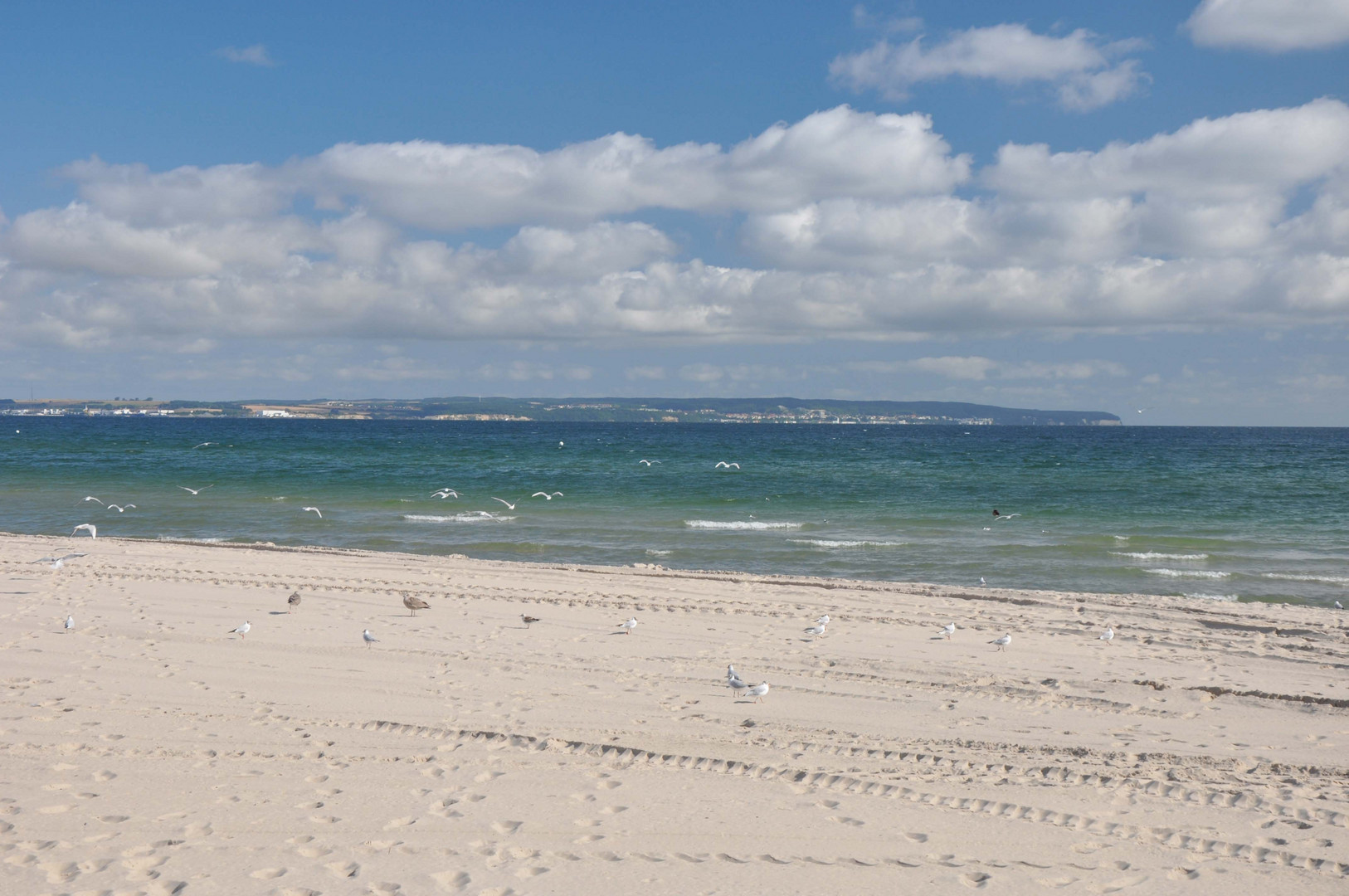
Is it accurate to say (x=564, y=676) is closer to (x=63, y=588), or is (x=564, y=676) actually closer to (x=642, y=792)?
(x=642, y=792)

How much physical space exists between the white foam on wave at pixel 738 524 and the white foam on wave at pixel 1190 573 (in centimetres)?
950

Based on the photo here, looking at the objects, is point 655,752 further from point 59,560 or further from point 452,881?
point 59,560

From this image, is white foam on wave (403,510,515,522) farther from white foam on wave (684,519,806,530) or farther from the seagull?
the seagull

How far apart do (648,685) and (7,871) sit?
5307mm

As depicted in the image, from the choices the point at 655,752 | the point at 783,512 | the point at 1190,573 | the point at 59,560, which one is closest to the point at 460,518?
the point at 783,512

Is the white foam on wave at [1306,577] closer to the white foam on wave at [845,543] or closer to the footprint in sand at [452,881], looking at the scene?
the white foam on wave at [845,543]

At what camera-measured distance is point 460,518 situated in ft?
89.1

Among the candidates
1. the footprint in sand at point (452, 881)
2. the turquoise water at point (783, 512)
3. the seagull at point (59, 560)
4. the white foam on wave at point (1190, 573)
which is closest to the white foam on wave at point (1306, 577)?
the turquoise water at point (783, 512)

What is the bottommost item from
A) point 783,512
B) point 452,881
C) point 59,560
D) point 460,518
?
point 460,518

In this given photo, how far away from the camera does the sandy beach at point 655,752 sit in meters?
5.39

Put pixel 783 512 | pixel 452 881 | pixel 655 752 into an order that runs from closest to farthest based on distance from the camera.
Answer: pixel 452 881
pixel 655 752
pixel 783 512

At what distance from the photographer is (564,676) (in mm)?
9344

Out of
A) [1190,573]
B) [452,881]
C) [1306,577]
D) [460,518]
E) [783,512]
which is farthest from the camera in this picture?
[783,512]

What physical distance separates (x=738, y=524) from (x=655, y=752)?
1903cm
